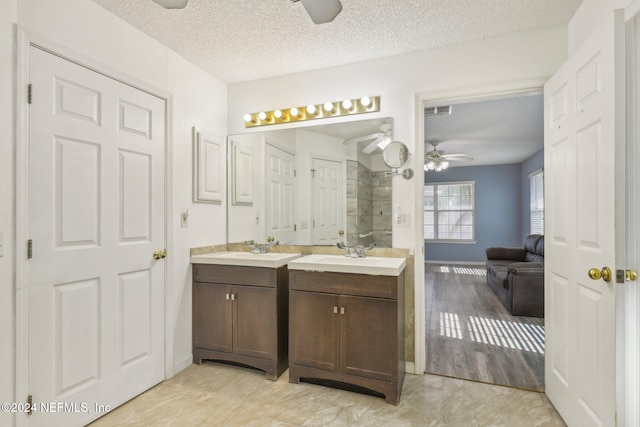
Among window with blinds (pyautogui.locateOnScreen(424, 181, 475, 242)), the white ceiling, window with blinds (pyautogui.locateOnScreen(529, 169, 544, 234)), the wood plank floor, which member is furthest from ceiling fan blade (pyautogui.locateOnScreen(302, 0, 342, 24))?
window with blinds (pyautogui.locateOnScreen(424, 181, 475, 242))

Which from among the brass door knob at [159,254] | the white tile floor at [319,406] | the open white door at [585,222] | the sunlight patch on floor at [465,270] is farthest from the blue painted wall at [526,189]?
the brass door knob at [159,254]

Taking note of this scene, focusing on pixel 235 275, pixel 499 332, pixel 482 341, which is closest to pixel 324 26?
pixel 235 275

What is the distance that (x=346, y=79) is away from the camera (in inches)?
107

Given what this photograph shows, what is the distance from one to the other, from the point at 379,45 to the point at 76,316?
8.83ft

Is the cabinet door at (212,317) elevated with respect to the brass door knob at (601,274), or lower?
lower

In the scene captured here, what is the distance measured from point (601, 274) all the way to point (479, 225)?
6897 mm

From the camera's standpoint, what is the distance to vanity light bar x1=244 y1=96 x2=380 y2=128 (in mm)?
2623

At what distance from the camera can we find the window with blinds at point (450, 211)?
7.95m

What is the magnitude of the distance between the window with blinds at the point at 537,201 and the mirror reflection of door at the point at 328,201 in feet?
16.9

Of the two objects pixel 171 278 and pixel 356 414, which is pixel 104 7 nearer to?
pixel 171 278

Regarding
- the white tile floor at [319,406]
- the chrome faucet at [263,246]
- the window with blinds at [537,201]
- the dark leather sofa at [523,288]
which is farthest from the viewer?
the window with blinds at [537,201]

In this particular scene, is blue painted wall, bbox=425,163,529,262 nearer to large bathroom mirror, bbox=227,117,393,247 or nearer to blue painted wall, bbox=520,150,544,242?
blue painted wall, bbox=520,150,544,242

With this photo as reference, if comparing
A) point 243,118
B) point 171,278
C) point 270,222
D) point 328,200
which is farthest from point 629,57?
point 171,278

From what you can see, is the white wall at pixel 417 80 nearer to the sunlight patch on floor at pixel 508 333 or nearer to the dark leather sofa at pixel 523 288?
the sunlight patch on floor at pixel 508 333
